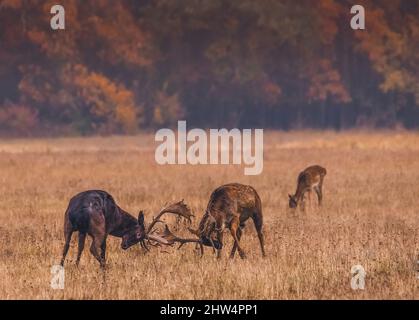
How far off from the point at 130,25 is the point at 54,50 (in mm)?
6491

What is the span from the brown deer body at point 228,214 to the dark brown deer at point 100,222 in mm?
444

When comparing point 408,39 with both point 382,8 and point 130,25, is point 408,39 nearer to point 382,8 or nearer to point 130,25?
point 382,8

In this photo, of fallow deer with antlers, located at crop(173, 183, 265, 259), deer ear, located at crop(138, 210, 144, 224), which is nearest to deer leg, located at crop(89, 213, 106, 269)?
deer ear, located at crop(138, 210, 144, 224)

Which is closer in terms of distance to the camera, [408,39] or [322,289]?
[322,289]

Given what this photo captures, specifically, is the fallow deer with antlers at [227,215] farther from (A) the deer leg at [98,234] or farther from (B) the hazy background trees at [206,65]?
(B) the hazy background trees at [206,65]

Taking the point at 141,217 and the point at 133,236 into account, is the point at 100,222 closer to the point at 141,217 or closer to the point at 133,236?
the point at 141,217

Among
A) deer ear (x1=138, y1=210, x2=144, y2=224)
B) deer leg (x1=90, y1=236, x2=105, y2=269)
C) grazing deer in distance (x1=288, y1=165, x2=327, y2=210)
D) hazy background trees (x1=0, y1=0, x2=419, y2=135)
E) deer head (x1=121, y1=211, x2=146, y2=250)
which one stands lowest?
deer leg (x1=90, y1=236, x2=105, y2=269)

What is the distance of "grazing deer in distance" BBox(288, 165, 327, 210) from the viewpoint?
62.6 feet

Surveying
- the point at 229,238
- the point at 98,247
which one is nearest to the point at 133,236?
the point at 98,247

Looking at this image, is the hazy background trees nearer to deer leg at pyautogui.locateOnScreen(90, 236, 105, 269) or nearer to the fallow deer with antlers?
the fallow deer with antlers

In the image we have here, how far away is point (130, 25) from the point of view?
206 ft

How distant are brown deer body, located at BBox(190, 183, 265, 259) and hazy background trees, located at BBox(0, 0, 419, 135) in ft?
152

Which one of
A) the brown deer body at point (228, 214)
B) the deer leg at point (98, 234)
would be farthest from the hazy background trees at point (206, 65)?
the deer leg at point (98, 234)
